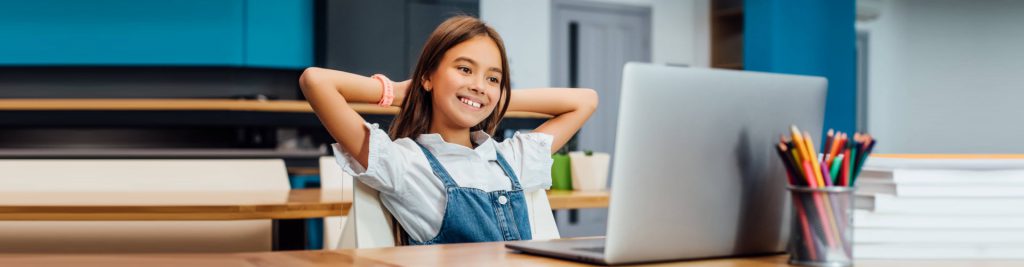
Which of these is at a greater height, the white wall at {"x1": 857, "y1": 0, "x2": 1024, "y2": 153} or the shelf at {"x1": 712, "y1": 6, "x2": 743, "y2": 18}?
the shelf at {"x1": 712, "y1": 6, "x2": 743, "y2": 18}

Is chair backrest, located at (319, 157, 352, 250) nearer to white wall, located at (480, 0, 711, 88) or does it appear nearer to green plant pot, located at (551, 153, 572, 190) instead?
green plant pot, located at (551, 153, 572, 190)

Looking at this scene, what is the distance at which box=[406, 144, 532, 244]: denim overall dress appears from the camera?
1.61m

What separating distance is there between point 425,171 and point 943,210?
0.76 m

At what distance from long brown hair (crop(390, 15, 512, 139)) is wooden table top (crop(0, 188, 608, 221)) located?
1.06ft

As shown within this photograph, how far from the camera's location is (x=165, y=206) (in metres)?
2.00

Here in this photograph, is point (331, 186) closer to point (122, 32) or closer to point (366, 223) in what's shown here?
point (366, 223)

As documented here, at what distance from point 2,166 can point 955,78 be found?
30.6 ft

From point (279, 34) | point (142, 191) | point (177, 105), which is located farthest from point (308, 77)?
point (279, 34)

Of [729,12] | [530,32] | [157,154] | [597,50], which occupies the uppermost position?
[729,12]

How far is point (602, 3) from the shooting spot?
316 inches

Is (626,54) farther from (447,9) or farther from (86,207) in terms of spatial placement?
(86,207)

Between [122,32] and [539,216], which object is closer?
[539,216]

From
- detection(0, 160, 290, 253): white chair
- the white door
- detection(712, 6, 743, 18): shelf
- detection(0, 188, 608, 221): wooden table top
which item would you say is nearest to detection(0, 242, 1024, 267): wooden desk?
detection(0, 188, 608, 221): wooden table top

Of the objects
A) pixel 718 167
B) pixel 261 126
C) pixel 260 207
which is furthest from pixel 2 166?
pixel 261 126
